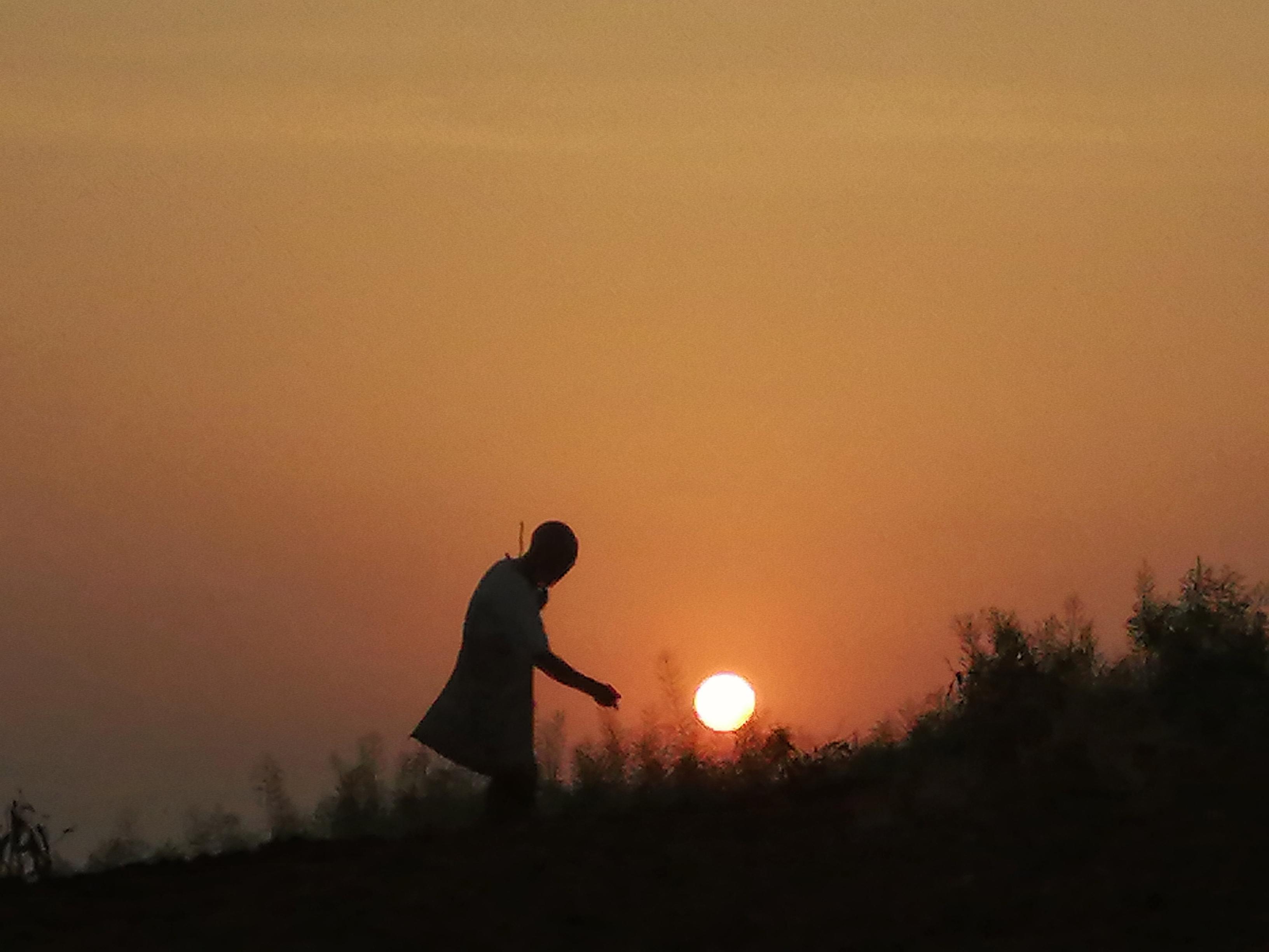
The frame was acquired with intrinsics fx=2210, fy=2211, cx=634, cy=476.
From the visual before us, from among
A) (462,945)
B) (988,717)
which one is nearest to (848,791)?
(988,717)

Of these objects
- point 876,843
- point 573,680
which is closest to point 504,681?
point 573,680

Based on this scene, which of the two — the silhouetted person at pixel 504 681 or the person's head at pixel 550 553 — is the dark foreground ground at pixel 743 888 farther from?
the person's head at pixel 550 553

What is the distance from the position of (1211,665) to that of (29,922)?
697cm

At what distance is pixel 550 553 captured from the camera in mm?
12078

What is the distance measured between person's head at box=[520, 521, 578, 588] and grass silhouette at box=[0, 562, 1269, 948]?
1.32 m

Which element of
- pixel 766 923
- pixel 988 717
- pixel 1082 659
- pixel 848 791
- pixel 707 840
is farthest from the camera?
pixel 1082 659

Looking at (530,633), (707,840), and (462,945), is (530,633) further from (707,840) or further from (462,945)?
(462,945)

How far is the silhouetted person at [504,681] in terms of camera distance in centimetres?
1193

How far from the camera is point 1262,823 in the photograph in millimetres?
9406

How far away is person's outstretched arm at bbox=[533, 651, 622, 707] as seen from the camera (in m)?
11.7

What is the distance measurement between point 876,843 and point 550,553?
9.62 ft

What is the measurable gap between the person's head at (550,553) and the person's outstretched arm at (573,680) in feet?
1.63

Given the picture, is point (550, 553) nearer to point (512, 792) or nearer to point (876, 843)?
point (512, 792)

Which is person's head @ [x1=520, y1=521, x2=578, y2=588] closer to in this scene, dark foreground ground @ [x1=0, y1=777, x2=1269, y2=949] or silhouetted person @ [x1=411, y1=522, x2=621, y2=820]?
silhouetted person @ [x1=411, y1=522, x2=621, y2=820]
